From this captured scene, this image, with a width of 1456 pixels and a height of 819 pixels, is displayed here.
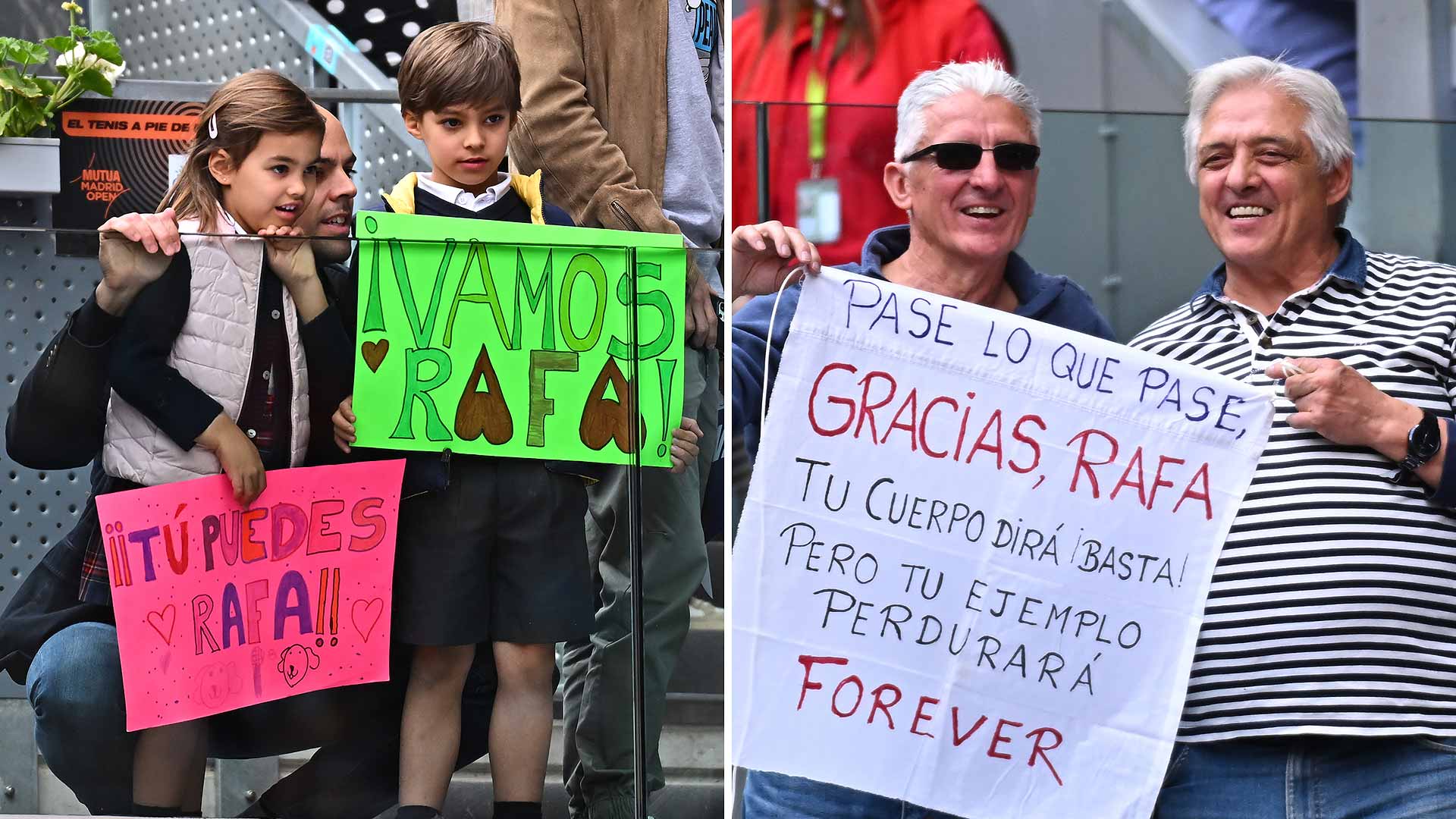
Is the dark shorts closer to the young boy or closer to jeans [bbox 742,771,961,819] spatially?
the young boy

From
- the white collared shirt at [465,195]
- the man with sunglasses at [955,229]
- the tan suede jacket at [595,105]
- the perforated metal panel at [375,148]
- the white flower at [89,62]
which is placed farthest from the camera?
the perforated metal panel at [375,148]

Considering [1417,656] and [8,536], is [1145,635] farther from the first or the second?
[8,536]

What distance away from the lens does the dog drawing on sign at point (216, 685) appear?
351cm

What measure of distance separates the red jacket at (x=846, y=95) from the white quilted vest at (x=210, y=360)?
3.24 feet

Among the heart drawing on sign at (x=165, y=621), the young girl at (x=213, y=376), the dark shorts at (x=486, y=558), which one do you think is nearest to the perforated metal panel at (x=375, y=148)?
the young girl at (x=213, y=376)

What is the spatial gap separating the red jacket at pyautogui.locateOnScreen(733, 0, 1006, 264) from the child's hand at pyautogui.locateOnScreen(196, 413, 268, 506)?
3.60ft

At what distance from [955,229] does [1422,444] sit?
1.01m

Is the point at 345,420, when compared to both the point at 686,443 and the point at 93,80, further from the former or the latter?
Answer: the point at 93,80

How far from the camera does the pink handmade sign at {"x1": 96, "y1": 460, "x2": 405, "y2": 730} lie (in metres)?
3.47

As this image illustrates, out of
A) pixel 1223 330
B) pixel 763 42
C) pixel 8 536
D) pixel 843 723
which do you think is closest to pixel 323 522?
pixel 8 536

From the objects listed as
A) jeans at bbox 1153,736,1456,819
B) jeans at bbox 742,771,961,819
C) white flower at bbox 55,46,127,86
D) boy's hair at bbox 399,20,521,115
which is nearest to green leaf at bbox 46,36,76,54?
white flower at bbox 55,46,127,86

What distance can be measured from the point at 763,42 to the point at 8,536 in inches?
81.4

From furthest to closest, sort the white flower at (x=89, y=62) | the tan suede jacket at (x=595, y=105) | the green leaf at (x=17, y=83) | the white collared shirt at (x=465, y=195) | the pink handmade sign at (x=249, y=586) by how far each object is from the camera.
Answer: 1. the white flower at (x=89, y=62)
2. the green leaf at (x=17, y=83)
3. the tan suede jacket at (x=595, y=105)
4. the white collared shirt at (x=465, y=195)
5. the pink handmade sign at (x=249, y=586)

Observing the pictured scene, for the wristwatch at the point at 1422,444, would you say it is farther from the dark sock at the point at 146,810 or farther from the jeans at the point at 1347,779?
the dark sock at the point at 146,810
